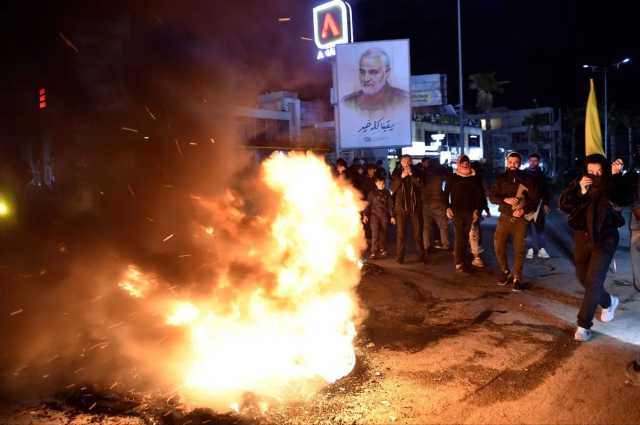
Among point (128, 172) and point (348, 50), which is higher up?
point (348, 50)

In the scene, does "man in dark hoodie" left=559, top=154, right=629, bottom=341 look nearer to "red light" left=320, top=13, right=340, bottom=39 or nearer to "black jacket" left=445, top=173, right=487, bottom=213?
"black jacket" left=445, top=173, right=487, bottom=213

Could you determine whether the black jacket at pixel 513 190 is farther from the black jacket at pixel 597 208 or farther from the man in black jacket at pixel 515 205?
the black jacket at pixel 597 208

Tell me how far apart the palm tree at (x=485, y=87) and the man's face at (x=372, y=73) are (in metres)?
43.8

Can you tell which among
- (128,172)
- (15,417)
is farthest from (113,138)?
(15,417)

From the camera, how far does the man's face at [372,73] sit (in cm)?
1440

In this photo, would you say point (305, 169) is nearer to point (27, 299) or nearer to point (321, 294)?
point (321, 294)

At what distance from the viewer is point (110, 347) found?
4.77 meters

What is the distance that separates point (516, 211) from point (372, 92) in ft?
29.4

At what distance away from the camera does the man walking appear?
29.5 feet

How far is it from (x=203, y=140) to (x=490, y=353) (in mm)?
3877

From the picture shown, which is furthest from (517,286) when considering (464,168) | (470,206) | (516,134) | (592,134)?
(516,134)

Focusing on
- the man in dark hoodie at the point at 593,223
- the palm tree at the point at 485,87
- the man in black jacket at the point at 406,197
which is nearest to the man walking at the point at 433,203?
the man in black jacket at the point at 406,197

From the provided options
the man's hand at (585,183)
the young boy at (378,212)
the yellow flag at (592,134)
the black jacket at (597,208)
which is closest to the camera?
Answer: the black jacket at (597,208)

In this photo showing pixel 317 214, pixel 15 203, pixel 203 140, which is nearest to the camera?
pixel 203 140
